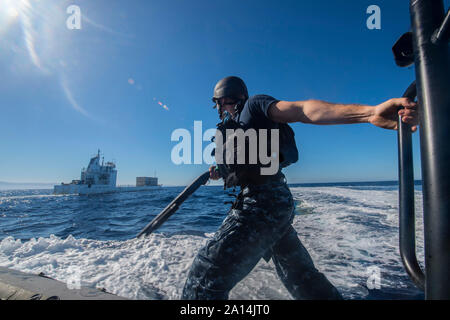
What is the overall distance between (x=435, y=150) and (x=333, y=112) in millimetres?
532

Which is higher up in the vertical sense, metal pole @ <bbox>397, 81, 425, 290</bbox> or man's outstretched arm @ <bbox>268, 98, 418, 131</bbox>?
man's outstretched arm @ <bbox>268, 98, 418, 131</bbox>

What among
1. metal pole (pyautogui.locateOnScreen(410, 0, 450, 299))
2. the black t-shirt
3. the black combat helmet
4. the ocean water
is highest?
the black combat helmet

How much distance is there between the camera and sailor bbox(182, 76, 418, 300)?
1.26 meters

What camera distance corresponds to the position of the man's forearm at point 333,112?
1.06 meters

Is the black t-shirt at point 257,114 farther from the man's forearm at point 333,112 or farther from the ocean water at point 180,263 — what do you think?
the ocean water at point 180,263

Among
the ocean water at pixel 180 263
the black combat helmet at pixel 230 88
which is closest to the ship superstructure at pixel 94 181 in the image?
the ocean water at pixel 180 263

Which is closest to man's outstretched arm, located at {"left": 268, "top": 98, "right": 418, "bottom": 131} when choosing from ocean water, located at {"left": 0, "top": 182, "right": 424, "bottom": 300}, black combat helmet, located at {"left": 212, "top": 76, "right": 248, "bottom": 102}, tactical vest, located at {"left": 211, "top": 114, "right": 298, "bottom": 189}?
tactical vest, located at {"left": 211, "top": 114, "right": 298, "bottom": 189}

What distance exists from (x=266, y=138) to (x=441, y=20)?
1112mm

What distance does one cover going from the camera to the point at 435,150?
694mm

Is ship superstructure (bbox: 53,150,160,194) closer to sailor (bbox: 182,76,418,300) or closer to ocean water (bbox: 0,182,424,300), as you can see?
ocean water (bbox: 0,182,424,300)
